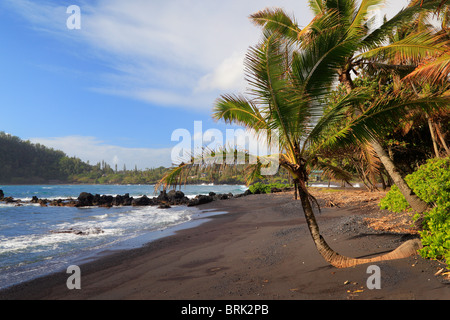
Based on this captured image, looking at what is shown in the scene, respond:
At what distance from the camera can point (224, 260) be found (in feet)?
25.0

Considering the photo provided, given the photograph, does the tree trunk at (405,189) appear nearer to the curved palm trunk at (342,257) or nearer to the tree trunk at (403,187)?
the tree trunk at (403,187)

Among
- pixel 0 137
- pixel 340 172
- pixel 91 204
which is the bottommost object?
pixel 91 204

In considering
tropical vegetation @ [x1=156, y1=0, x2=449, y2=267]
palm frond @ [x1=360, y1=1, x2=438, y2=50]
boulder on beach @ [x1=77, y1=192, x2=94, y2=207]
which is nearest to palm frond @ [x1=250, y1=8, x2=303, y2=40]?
palm frond @ [x1=360, y1=1, x2=438, y2=50]

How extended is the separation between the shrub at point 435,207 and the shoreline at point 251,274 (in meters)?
0.31

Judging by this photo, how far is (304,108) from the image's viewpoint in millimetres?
5742

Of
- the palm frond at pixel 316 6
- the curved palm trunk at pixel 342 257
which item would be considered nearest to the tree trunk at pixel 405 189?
the curved palm trunk at pixel 342 257

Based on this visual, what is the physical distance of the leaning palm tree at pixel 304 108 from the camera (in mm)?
5320

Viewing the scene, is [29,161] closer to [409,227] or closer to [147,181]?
[147,181]

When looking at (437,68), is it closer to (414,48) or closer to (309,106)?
(414,48)

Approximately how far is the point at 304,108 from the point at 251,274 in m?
3.68

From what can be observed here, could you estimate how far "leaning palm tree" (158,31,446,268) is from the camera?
17.5 feet

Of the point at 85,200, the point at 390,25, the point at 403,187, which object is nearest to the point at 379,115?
the point at 403,187
